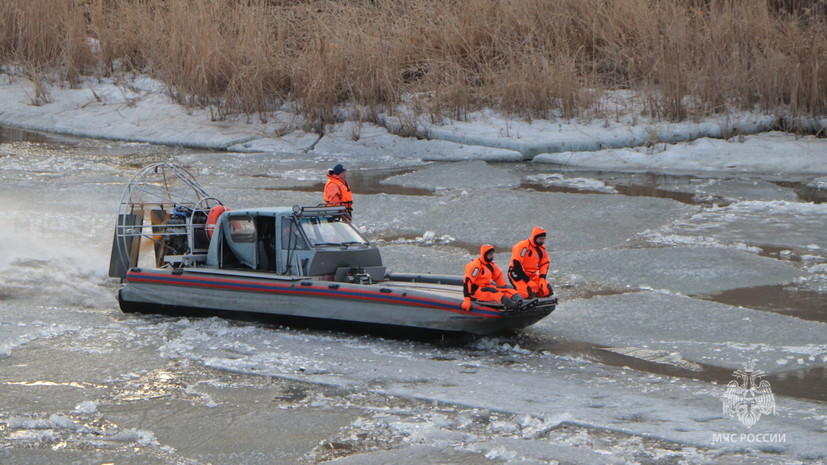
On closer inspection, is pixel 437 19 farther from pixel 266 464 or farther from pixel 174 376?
pixel 266 464

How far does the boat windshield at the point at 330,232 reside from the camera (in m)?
9.58

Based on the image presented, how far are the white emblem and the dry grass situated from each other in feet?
38.6

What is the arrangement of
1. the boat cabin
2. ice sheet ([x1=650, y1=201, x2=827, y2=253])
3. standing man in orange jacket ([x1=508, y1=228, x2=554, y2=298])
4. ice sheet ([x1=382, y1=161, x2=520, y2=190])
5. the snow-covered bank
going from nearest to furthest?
standing man in orange jacket ([x1=508, y1=228, x2=554, y2=298])
the boat cabin
ice sheet ([x1=650, y1=201, x2=827, y2=253])
ice sheet ([x1=382, y1=161, x2=520, y2=190])
the snow-covered bank

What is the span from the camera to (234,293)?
31.2 feet

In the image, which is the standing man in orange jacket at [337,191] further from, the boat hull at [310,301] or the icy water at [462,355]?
the boat hull at [310,301]

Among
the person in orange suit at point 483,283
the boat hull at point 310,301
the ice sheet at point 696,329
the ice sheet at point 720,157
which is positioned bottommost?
the ice sheet at point 696,329

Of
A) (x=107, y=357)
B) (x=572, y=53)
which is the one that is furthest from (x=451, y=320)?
(x=572, y=53)

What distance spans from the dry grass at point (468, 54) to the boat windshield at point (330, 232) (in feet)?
33.3

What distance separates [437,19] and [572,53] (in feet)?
9.38

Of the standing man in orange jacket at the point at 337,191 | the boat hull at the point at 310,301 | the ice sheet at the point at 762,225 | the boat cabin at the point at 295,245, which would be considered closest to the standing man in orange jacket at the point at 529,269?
the boat hull at the point at 310,301

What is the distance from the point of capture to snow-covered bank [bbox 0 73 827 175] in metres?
17.7

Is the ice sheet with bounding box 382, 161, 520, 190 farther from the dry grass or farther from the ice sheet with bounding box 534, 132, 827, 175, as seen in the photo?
the dry grass

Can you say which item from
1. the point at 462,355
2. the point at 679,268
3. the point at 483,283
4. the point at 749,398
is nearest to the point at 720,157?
the point at 679,268

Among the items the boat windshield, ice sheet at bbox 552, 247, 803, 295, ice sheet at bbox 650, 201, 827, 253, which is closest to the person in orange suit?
the boat windshield
